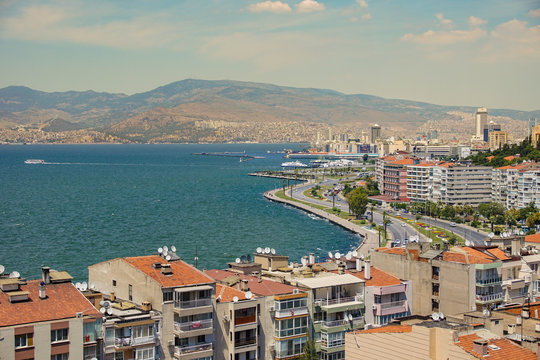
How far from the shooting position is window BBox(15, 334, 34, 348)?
21703 mm

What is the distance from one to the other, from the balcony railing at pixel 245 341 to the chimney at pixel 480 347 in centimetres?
915

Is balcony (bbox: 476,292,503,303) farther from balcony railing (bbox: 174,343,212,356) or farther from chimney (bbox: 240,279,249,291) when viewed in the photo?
balcony railing (bbox: 174,343,212,356)

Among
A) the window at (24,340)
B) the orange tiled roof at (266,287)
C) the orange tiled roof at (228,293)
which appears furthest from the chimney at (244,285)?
the window at (24,340)

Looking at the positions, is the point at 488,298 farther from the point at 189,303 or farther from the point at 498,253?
the point at 189,303

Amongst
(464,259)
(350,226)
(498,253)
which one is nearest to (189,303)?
(464,259)

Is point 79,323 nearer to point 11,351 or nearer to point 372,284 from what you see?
point 11,351

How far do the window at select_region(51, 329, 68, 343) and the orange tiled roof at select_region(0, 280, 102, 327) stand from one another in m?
0.41

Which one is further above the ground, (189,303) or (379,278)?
(189,303)

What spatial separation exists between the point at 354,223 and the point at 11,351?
257 ft

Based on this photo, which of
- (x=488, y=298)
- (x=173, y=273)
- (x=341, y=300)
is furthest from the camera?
(x=488, y=298)

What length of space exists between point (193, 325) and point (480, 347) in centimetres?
1012

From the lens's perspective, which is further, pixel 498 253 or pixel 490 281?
pixel 498 253

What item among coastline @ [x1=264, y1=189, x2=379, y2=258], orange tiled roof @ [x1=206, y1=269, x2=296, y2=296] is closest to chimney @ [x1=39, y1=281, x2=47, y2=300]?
orange tiled roof @ [x1=206, y1=269, x2=296, y2=296]

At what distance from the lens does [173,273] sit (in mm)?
26516
